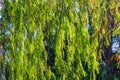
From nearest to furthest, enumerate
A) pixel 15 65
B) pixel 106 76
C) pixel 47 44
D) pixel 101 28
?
pixel 15 65, pixel 47 44, pixel 101 28, pixel 106 76

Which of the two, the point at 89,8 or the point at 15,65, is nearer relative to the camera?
the point at 15,65

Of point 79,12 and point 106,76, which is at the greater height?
point 79,12

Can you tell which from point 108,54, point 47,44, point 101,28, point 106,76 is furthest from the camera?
point 108,54

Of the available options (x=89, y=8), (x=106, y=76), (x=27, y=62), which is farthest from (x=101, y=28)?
(x=106, y=76)

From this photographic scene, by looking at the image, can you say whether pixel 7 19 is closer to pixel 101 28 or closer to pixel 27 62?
pixel 27 62

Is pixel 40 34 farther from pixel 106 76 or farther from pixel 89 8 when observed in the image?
pixel 106 76

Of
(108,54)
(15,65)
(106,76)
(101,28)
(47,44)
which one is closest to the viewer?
(15,65)

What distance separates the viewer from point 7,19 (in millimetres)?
5074

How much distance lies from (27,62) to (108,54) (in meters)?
8.24

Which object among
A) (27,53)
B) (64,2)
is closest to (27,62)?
(27,53)

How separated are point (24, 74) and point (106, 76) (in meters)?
7.40

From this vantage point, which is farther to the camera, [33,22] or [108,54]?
[108,54]

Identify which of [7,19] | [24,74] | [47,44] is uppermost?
[7,19]

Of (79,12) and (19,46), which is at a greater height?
(79,12)
